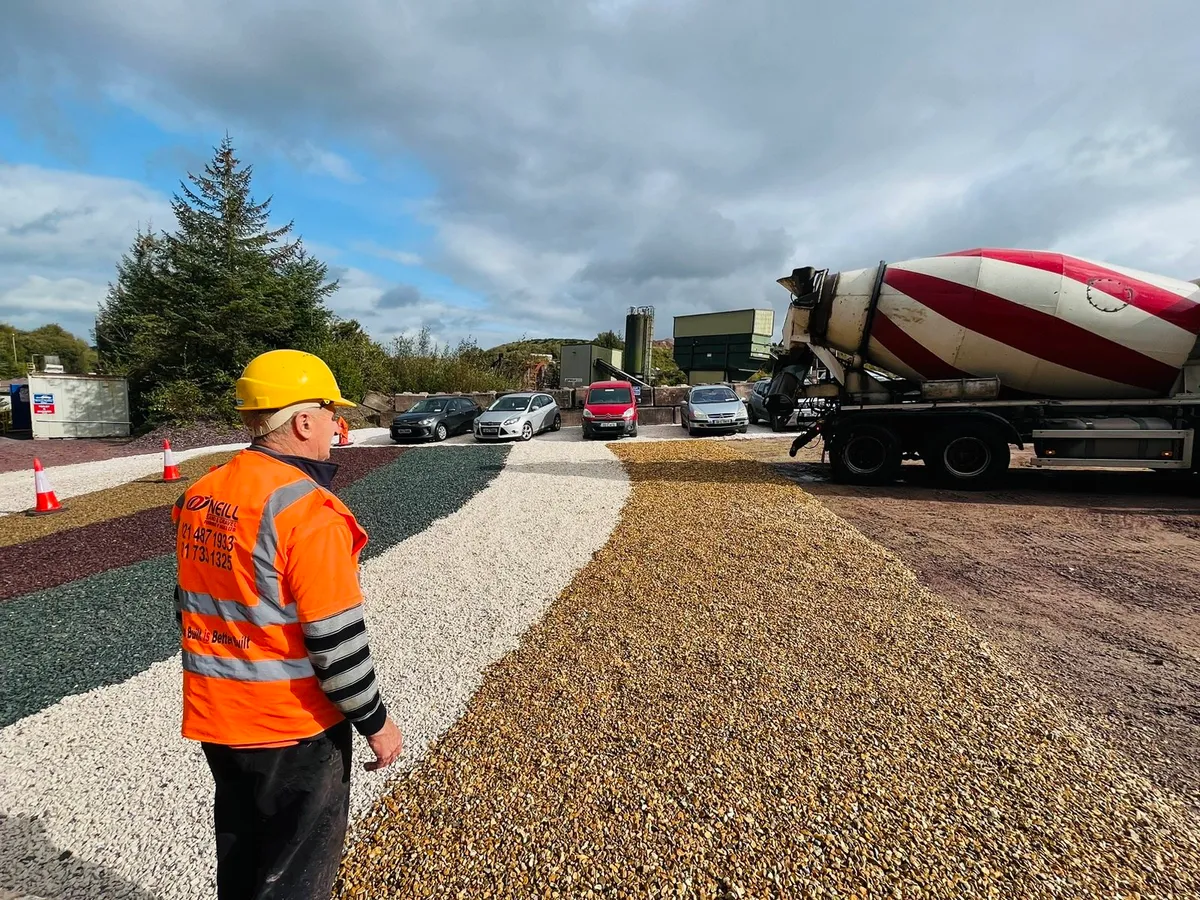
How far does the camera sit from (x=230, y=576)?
1370 millimetres

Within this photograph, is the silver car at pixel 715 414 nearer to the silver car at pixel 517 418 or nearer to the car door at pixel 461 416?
the silver car at pixel 517 418

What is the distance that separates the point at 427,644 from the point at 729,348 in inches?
1066

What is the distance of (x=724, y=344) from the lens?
28.8 m

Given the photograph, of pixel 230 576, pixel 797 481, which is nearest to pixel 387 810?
pixel 230 576

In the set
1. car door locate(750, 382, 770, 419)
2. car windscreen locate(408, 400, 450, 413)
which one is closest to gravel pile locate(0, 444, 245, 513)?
car windscreen locate(408, 400, 450, 413)

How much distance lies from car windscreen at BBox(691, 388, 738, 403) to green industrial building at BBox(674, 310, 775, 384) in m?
11.6

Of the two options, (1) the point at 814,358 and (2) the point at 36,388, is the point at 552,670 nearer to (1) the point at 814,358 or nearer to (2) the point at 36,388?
(1) the point at 814,358

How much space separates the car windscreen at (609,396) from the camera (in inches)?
675

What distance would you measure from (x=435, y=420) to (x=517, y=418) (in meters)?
2.80

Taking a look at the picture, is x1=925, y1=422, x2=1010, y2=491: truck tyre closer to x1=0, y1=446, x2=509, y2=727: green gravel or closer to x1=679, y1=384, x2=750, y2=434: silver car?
x1=679, y1=384, x2=750, y2=434: silver car

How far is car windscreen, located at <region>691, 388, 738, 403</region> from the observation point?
16875 millimetres

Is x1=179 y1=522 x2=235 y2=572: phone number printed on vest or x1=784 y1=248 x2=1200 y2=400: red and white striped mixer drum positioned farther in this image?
x1=784 y1=248 x2=1200 y2=400: red and white striped mixer drum

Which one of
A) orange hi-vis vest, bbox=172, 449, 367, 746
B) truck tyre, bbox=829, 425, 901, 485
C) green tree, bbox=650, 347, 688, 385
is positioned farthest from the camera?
green tree, bbox=650, 347, 688, 385

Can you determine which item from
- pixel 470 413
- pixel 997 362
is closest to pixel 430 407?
pixel 470 413
